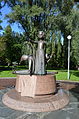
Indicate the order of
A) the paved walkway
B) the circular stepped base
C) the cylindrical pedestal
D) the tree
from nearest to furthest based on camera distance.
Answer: the paved walkway < the circular stepped base < the cylindrical pedestal < the tree

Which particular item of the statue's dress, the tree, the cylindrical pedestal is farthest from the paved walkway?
the tree

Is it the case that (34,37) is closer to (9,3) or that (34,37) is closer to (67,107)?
(9,3)

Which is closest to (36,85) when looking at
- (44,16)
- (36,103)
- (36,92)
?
(36,92)

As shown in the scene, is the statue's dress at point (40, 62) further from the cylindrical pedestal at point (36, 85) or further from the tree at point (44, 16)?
the tree at point (44, 16)

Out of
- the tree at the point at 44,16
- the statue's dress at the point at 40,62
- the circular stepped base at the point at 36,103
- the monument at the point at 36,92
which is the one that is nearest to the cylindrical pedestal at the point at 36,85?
the monument at the point at 36,92

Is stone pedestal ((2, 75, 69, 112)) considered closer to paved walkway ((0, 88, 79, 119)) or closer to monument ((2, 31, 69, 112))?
monument ((2, 31, 69, 112))

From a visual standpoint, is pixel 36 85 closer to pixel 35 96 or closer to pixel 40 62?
pixel 35 96

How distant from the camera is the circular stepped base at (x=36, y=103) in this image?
4.35m

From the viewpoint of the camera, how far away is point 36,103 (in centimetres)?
446

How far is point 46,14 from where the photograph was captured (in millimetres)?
18547

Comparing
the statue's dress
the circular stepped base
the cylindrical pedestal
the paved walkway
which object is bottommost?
the paved walkway

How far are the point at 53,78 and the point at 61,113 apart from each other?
1456mm

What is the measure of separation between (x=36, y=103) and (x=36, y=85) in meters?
0.67

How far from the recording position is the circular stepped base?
4352 mm
